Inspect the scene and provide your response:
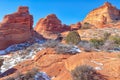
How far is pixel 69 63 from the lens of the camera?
17.4 meters

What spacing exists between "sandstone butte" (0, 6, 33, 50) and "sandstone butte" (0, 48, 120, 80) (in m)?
20.6

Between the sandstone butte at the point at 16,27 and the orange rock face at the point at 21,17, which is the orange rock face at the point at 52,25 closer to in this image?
the sandstone butte at the point at 16,27

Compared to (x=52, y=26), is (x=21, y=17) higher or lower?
higher

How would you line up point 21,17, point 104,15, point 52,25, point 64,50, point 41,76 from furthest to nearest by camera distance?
point 104,15 < point 52,25 < point 21,17 < point 64,50 < point 41,76

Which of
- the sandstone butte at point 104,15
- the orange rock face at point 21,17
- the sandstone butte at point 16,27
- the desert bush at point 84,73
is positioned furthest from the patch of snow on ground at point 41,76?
the sandstone butte at point 104,15

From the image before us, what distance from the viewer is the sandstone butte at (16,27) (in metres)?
41.3

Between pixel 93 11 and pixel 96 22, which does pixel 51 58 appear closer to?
pixel 96 22

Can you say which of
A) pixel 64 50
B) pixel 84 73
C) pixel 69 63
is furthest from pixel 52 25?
pixel 84 73

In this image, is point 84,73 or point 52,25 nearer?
point 84,73

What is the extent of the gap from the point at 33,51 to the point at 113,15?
59174 millimetres

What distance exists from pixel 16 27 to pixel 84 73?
3020 cm

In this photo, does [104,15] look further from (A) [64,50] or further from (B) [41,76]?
(B) [41,76]

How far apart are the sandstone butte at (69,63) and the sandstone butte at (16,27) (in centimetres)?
2058

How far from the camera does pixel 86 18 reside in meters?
87.1
